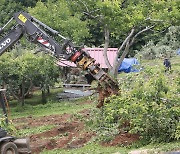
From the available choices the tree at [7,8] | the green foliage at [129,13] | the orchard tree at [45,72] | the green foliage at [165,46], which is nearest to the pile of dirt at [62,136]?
the orchard tree at [45,72]

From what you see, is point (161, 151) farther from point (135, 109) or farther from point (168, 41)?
point (168, 41)

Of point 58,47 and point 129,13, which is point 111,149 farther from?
point 129,13

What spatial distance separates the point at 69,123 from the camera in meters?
16.8

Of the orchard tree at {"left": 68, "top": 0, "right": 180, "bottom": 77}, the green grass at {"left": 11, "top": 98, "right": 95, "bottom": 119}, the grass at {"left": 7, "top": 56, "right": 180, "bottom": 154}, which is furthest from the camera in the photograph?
the orchard tree at {"left": 68, "top": 0, "right": 180, "bottom": 77}

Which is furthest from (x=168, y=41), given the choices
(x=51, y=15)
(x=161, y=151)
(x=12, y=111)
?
(x=161, y=151)

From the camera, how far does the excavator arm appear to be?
47.3 feet

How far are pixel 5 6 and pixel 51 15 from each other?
14537mm

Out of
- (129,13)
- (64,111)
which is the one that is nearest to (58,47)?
(64,111)

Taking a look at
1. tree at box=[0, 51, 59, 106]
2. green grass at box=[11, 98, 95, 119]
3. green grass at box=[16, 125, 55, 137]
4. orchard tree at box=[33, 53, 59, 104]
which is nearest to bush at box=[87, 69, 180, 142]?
green grass at box=[16, 125, 55, 137]

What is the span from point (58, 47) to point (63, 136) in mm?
2917

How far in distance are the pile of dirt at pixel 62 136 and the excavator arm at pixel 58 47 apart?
1.38 metres

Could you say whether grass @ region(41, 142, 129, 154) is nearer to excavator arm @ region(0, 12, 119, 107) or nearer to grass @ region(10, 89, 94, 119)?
excavator arm @ region(0, 12, 119, 107)

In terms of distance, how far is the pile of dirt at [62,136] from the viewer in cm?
1342

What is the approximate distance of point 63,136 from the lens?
15.0 meters
